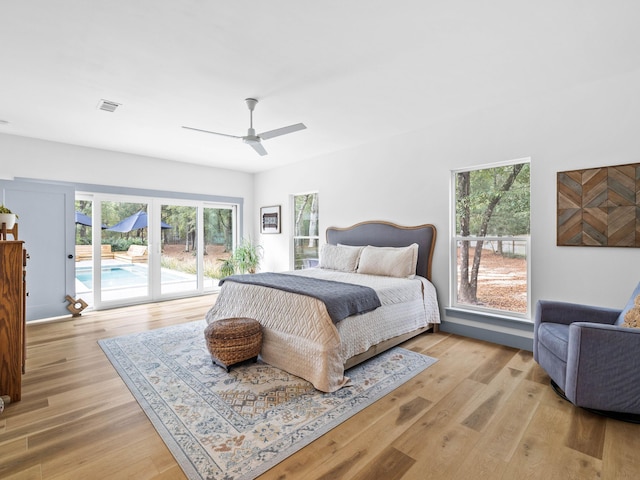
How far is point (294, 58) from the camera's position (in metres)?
2.49

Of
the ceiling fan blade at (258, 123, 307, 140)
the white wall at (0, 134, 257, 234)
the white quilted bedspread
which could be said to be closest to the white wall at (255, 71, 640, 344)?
the white quilted bedspread

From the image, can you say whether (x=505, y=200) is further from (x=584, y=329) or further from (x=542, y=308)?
A: (x=584, y=329)

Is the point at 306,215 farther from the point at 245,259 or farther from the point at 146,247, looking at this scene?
the point at 146,247

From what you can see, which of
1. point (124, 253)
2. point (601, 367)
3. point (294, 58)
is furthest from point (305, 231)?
point (601, 367)

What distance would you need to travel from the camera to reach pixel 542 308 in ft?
8.98

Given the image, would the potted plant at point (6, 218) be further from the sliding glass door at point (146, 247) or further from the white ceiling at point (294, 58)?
the sliding glass door at point (146, 247)

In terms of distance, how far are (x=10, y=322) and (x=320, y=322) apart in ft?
7.36

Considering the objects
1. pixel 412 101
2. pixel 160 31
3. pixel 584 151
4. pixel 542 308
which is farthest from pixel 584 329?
pixel 160 31

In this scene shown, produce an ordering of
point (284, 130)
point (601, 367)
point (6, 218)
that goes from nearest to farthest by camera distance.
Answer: point (601, 367) < point (6, 218) < point (284, 130)

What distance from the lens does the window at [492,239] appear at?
3.46 meters

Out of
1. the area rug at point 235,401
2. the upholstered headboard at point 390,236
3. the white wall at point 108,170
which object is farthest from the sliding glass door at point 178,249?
the upholstered headboard at point 390,236

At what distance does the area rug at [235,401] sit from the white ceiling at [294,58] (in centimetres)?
256

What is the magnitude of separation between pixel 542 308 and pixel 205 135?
14.1ft

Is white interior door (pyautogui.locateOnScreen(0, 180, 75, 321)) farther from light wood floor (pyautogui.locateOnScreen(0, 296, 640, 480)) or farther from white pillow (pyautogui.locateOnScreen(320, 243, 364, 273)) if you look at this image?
white pillow (pyautogui.locateOnScreen(320, 243, 364, 273))
